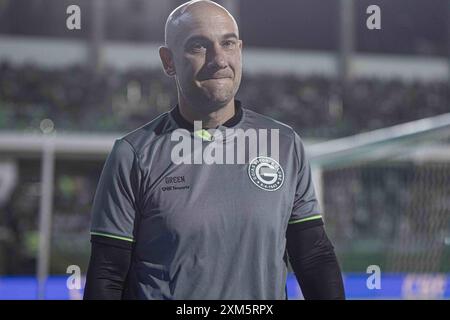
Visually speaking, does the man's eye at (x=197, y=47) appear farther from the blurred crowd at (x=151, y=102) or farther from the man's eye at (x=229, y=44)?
the blurred crowd at (x=151, y=102)

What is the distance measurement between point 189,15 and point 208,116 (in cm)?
26

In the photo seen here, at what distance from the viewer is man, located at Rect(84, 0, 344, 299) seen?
1770 millimetres

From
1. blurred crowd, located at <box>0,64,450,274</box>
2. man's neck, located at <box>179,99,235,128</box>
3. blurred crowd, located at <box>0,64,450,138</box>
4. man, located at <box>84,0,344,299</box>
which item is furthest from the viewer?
blurred crowd, located at <box>0,64,450,274</box>

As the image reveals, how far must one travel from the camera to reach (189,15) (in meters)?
1.86

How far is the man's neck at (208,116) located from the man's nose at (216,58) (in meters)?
0.11

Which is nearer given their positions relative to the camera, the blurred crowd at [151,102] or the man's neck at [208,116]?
the man's neck at [208,116]

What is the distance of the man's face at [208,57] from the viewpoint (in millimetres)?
1855

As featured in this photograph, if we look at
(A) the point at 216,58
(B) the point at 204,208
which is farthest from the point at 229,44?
(B) the point at 204,208

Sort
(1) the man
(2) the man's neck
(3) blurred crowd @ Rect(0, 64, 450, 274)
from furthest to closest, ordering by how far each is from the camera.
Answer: (3) blurred crowd @ Rect(0, 64, 450, 274), (2) the man's neck, (1) the man

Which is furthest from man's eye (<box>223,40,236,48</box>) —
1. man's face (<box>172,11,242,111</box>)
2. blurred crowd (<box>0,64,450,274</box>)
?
blurred crowd (<box>0,64,450,274</box>)

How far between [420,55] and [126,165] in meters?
8.16

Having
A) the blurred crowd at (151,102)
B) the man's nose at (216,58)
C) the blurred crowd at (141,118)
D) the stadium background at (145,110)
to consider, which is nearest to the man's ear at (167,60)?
the man's nose at (216,58)

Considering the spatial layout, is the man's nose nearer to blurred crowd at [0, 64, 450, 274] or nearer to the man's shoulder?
the man's shoulder

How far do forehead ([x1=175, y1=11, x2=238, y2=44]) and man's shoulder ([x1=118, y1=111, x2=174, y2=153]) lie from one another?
21 centimetres
